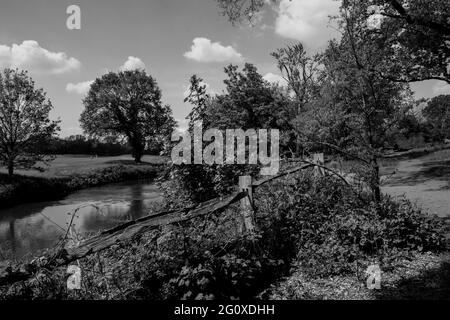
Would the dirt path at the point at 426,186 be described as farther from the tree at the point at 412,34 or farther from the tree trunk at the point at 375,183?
the tree at the point at 412,34

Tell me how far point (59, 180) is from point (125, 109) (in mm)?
20987

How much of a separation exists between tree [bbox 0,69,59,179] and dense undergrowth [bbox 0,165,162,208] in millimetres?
1557

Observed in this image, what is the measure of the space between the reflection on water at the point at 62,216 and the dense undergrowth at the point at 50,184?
1347mm

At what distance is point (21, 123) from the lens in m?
29.0

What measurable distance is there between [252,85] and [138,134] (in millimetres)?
23908

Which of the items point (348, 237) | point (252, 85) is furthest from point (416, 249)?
point (252, 85)

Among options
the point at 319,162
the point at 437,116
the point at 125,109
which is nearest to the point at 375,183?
the point at 319,162

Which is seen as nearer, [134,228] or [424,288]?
[134,228]

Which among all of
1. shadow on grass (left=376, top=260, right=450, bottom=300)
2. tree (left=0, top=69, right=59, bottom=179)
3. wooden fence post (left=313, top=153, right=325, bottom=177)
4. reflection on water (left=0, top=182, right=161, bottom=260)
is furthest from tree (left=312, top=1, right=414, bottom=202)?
tree (left=0, top=69, right=59, bottom=179)

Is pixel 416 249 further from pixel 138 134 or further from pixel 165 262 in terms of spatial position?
pixel 138 134

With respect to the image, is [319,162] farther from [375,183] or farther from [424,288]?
[424,288]

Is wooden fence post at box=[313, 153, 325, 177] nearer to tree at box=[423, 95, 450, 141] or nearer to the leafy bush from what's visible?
the leafy bush

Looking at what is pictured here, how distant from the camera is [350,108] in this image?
8.70 meters
